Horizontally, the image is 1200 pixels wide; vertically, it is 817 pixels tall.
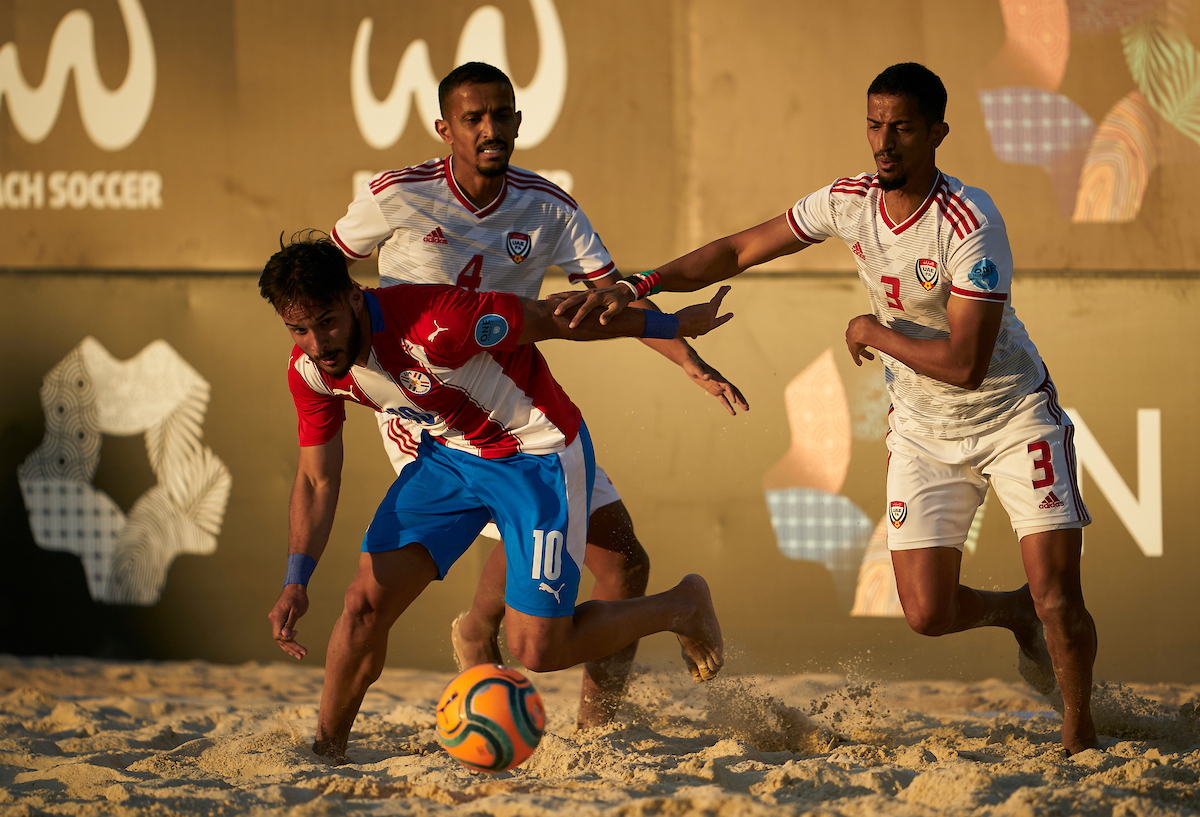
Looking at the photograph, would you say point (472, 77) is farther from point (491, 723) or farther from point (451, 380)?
point (491, 723)

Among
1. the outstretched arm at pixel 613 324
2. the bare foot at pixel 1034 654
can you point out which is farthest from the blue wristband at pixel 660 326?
the bare foot at pixel 1034 654

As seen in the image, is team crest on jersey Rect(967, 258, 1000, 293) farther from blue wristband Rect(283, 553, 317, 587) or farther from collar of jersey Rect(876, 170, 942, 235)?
blue wristband Rect(283, 553, 317, 587)

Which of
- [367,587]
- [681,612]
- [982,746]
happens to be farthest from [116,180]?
[982,746]

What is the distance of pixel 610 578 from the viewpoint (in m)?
4.46

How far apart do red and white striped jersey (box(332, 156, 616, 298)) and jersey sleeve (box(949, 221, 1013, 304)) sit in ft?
5.12

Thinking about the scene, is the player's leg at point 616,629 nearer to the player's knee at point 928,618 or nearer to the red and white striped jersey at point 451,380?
the red and white striped jersey at point 451,380

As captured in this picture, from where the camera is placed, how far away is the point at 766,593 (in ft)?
19.6

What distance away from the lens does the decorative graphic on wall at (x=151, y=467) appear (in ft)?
20.5

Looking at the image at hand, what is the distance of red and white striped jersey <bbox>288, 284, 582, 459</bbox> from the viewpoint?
3639 millimetres

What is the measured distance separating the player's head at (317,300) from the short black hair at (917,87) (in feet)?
6.51

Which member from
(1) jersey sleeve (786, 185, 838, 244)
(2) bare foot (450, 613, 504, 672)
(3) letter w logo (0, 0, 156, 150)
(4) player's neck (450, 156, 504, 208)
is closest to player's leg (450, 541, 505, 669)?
(2) bare foot (450, 613, 504, 672)

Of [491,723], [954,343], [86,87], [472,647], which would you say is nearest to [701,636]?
[472,647]

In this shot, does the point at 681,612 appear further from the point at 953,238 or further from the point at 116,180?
the point at 116,180

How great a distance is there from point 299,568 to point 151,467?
2.85 metres
